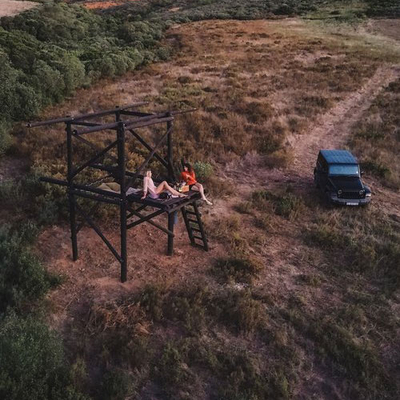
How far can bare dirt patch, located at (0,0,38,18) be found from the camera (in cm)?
4337

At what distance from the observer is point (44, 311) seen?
9.65 m

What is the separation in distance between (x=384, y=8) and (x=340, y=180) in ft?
183

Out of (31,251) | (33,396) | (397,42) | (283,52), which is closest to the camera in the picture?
(33,396)

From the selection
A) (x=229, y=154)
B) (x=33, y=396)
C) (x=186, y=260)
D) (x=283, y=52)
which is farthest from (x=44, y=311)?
(x=283, y=52)

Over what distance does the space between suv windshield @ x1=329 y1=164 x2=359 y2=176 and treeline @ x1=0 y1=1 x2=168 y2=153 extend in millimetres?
12986

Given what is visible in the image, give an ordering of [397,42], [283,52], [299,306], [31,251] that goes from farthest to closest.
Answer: [397,42]
[283,52]
[31,251]
[299,306]

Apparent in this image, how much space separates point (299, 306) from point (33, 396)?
6293 millimetres

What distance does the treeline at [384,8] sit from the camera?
2298 inches

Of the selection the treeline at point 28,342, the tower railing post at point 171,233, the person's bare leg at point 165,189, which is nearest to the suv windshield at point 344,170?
the tower railing post at point 171,233

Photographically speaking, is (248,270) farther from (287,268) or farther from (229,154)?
(229,154)

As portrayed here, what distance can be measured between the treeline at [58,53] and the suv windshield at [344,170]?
12986mm

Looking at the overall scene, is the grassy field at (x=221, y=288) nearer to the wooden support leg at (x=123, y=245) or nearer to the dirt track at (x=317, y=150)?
the dirt track at (x=317, y=150)

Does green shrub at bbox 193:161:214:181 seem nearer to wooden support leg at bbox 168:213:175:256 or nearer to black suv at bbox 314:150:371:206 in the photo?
black suv at bbox 314:150:371:206

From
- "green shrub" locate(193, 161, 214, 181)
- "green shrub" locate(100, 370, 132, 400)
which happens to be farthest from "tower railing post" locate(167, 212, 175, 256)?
"green shrub" locate(193, 161, 214, 181)
